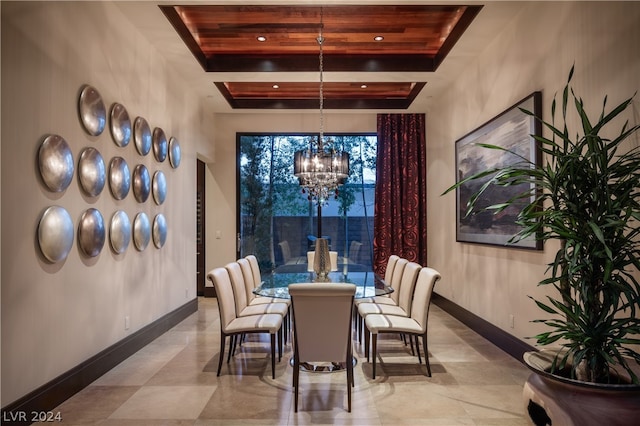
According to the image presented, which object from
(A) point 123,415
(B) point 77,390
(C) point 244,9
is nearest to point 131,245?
(B) point 77,390

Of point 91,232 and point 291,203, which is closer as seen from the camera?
point 91,232

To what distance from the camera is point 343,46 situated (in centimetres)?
461

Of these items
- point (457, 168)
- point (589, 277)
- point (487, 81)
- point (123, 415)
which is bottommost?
point (123, 415)

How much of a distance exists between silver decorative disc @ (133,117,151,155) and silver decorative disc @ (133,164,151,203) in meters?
0.18

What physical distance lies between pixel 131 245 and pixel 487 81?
4.06 meters

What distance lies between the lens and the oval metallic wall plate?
3.40 metres

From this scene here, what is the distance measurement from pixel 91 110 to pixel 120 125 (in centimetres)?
43

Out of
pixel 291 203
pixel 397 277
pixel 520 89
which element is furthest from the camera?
pixel 291 203

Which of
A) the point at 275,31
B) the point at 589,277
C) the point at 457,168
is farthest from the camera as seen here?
the point at 457,168

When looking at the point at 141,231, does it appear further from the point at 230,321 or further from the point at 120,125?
the point at 230,321

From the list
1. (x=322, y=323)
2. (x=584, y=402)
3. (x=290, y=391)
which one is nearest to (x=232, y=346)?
(x=290, y=391)

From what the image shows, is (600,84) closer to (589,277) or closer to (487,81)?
(589,277)

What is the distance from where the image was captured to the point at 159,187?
14.4ft

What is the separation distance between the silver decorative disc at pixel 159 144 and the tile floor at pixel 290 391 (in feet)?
6.72
